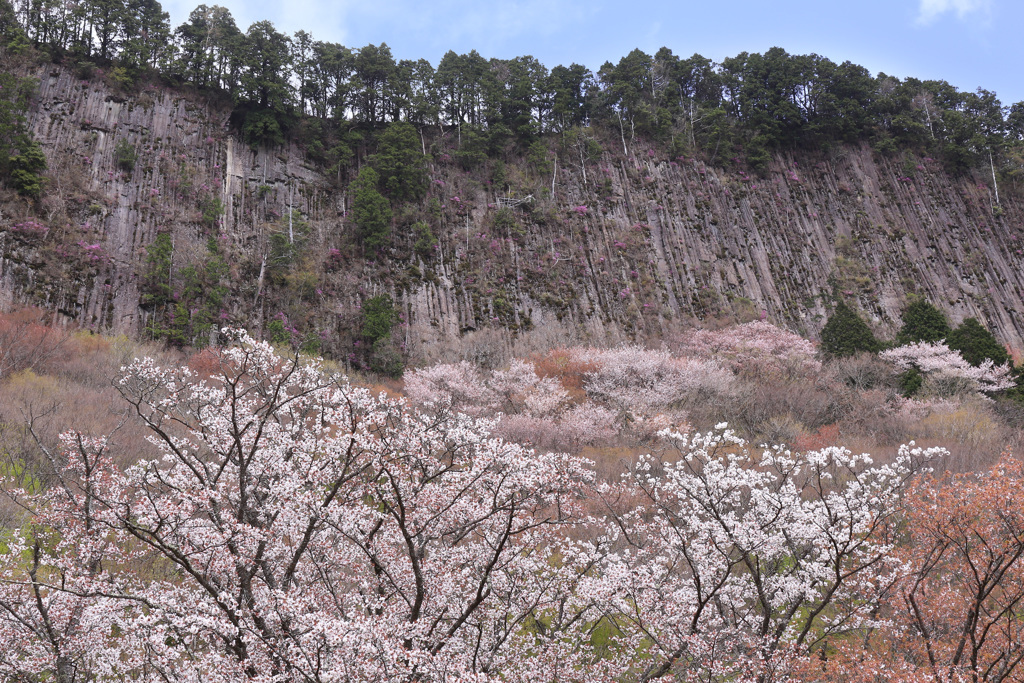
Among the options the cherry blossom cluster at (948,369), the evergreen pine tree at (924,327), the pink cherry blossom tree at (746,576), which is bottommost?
the pink cherry blossom tree at (746,576)

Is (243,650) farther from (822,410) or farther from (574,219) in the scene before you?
(574,219)

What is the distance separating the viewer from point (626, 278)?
3912cm

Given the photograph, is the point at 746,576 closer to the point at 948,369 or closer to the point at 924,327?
the point at 948,369

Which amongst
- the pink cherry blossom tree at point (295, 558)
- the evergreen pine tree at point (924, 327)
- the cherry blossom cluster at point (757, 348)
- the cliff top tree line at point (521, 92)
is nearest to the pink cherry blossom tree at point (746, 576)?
the pink cherry blossom tree at point (295, 558)

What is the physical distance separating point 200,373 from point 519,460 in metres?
20.0

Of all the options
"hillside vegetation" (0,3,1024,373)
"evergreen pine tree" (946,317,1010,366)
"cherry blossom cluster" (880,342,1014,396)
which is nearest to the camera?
"cherry blossom cluster" (880,342,1014,396)

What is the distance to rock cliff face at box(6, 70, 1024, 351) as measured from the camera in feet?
98.1

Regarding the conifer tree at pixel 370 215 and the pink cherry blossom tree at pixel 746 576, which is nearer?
the pink cherry blossom tree at pixel 746 576

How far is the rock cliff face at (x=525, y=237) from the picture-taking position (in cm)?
2989

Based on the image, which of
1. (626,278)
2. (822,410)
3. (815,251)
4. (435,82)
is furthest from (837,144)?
(822,410)

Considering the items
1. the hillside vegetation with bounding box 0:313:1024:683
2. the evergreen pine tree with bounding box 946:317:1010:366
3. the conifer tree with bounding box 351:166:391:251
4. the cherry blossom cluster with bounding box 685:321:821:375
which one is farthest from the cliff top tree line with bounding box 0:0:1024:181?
the hillside vegetation with bounding box 0:313:1024:683

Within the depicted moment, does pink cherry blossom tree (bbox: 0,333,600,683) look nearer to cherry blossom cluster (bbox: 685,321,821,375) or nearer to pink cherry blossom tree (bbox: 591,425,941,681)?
pink cherry blossom tree (bbox: 591,425,941,681)

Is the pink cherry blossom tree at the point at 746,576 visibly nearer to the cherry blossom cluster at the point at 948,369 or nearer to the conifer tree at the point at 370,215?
the cherry blossom cluster at the point at 948,369

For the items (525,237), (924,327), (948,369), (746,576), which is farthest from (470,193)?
(746,576)
